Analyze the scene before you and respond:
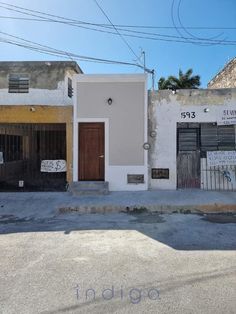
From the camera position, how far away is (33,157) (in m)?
12.9

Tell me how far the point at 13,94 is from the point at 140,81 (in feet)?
25.0

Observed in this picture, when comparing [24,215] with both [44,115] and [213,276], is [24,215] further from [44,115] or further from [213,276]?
[213,276]

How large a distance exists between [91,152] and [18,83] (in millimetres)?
6950

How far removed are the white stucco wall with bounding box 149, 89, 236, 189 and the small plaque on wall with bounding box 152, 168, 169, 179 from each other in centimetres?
11

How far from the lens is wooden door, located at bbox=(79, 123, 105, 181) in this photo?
1277 centimetres

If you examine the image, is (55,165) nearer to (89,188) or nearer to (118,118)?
(89,188)

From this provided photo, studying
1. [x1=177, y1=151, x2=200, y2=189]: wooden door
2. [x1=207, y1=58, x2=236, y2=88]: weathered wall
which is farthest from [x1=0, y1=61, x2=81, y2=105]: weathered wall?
[x1=207, y1=58, x2=236, y2=88]: weathered wall

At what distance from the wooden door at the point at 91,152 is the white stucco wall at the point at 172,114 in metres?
1.76

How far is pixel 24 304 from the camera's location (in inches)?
168

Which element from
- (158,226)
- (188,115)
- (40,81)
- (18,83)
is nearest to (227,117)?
(188,115)

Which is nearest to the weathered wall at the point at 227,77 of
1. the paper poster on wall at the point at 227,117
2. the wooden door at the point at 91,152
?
the paper poster on wall at the point at 227,117

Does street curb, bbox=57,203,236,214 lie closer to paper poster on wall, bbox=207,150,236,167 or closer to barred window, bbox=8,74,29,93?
paper poster on wall, bbox=207,150,236,167

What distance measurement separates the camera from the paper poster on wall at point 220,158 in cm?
1259

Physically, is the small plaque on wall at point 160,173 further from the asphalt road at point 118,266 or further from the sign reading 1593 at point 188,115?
the asphalt road at point 118,266
